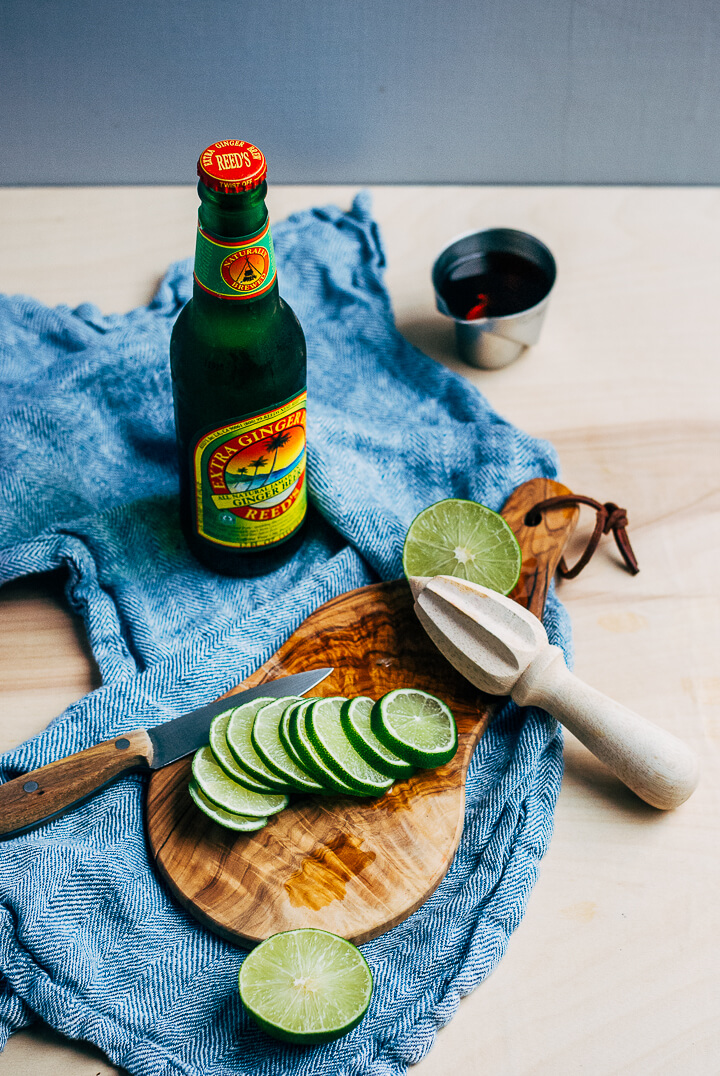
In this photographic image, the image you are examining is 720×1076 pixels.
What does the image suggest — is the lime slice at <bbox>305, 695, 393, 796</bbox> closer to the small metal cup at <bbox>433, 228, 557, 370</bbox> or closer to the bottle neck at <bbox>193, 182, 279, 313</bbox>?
the bottle neck at <bbox>193, 182, 279, 313</bbox>

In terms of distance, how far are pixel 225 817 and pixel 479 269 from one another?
0.89 metres

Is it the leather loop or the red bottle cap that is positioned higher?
the red bottle cap

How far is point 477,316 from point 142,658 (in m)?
0.71

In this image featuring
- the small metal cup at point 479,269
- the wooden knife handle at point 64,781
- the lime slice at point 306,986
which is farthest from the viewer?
the small metal cup at point 479,269

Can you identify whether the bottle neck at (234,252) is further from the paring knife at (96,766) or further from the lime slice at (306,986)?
the lime slice at (306,986)

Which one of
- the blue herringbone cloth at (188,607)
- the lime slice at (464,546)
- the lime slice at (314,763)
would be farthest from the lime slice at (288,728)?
the lime slice at (464,546)

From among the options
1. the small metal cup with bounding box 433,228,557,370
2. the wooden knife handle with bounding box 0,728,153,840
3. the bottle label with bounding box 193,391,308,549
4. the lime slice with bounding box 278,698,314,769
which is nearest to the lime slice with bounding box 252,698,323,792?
the lime slice with bounding box 278,698,314,769

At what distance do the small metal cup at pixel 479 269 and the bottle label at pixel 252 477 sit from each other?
1.36 feet

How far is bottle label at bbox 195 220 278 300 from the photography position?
3.23 ft

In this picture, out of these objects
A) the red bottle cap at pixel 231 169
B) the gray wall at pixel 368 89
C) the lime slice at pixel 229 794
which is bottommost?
the lime slice at pixel 229 794

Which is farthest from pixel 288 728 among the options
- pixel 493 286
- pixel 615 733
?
pixel 493 286

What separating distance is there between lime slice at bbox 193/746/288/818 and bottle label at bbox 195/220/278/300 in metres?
0.50

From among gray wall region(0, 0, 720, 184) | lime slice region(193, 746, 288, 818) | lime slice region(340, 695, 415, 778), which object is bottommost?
lime slice region(193, 746, 288, 818)

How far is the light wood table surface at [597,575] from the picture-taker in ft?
3.16
